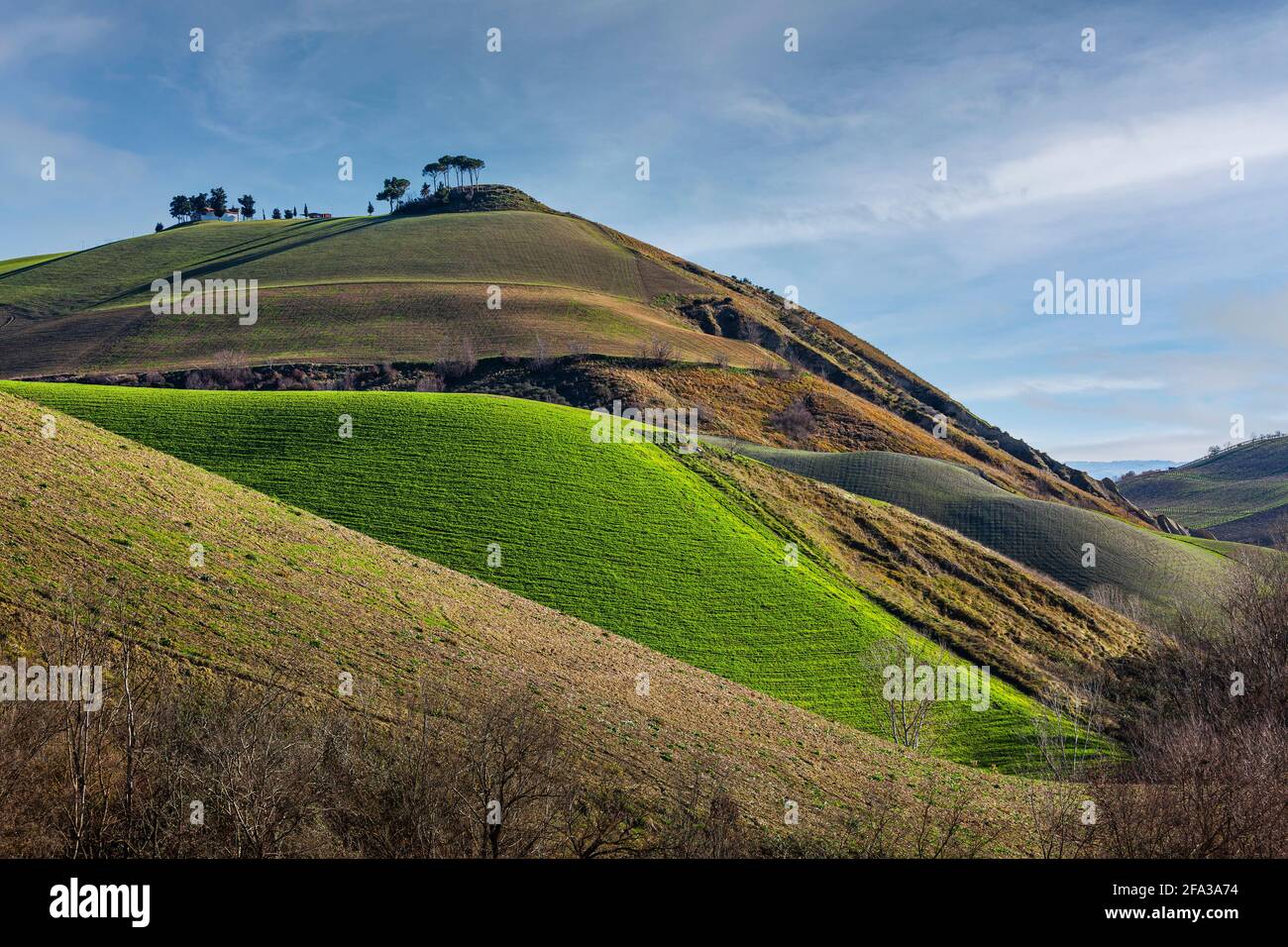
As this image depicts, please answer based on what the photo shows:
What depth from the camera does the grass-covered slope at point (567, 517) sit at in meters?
45.4

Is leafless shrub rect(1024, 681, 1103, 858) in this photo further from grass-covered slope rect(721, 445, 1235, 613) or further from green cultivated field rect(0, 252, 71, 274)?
green cultivated field rect(0, 252, 71, 274)

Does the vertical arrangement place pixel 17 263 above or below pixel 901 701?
above

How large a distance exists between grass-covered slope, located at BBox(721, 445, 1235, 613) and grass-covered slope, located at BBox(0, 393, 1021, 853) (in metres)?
48.7

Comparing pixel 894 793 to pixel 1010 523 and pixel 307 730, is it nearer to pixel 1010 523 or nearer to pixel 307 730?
pixel 307 730

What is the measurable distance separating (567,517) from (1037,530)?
4902cm

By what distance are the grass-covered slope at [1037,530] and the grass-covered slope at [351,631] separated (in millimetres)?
48744

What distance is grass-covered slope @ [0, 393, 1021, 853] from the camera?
25.9 meters

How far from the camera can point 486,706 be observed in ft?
82.6

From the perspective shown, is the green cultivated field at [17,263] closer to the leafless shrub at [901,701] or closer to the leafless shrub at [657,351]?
the leafless shrub at [657,351]

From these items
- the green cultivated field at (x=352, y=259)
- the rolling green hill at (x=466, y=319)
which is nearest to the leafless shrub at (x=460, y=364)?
the rolling green hill at (x=466, y=319)

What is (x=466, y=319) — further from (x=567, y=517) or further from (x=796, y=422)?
(x=567, y=517)

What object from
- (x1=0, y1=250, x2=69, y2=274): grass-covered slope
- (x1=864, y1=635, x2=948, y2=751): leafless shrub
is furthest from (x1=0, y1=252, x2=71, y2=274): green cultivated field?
(x1=864, y1=635, x2=948, y2=751): leafless shrub

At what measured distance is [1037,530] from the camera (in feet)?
266

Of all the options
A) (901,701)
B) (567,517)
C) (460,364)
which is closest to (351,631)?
(901,701)
